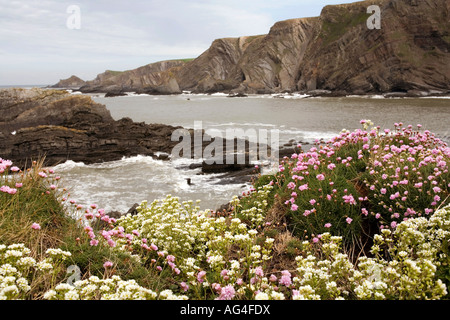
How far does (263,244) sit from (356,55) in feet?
269

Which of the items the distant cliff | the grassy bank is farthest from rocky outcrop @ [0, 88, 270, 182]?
the distant cliff

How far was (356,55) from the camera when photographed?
3029 inches

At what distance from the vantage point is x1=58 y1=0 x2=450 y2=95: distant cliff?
67.0 meters

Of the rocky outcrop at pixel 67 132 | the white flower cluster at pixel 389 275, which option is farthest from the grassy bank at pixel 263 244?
the rocky outcrop at pixel 67 132

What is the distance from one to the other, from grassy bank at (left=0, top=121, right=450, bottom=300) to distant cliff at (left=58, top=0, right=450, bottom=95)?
6780 centimetres

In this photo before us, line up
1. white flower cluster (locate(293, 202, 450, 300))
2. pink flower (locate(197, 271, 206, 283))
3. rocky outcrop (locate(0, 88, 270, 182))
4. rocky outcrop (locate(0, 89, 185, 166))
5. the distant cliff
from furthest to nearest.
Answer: the distant cliff, rocky outcrop (locate(0, 89, 185, 166)), rocky outcrop (locate(0, 88, 270, 182)), pink flower (locate(197, 271, 206, 283)), white flower cluster (locate(293, 202, 450, 300))

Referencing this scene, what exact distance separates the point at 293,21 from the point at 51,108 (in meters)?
115

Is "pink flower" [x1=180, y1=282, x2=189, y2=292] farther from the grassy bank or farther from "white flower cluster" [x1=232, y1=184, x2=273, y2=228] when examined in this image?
"white flower cluster" [x1=232, y1=184, x2=273, y2=228]

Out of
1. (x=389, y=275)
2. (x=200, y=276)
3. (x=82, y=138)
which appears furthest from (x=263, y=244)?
(x=82, y=138)

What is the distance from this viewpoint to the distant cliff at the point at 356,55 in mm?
67000

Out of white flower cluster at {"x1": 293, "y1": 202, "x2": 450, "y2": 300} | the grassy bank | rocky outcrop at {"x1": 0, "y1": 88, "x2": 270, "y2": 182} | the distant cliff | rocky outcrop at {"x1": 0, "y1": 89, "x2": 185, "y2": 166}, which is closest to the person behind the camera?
white flower cluster at {"x1": 293, "y1": 202, "x2": 450, "y2": 300}

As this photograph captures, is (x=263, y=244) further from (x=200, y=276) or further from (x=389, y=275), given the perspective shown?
(x=389, y=275)
